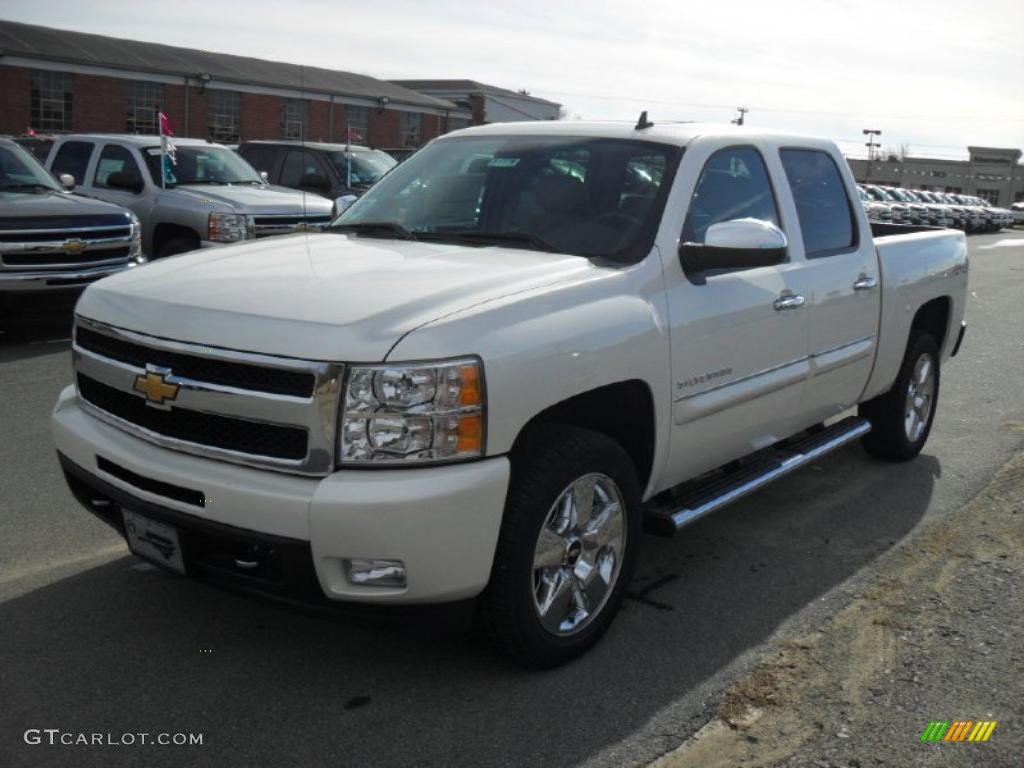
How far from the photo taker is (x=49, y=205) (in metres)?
9.62

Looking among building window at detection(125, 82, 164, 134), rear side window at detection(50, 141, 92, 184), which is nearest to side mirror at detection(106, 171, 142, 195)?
rear side window at detection(50, 141, 92, 184)

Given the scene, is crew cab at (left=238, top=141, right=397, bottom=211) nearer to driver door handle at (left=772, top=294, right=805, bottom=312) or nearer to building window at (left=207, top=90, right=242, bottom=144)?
driver door handle at (left=772, top=294, right=805, bottom=312)

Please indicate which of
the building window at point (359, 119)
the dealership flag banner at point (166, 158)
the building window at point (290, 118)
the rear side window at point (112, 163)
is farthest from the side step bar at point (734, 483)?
the building window at point (359, 119)

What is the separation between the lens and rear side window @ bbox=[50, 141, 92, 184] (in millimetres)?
12664

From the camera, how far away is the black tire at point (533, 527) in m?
3.24

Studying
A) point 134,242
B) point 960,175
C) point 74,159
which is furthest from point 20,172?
point 960,175

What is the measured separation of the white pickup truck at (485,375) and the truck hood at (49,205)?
5655mm

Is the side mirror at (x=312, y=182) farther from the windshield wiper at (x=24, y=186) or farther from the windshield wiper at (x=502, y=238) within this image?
the windshield wiper at (x=502, y=238)

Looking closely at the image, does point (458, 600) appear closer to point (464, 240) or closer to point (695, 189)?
point (464, 240)

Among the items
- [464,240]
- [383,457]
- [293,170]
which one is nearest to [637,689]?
[383,457]

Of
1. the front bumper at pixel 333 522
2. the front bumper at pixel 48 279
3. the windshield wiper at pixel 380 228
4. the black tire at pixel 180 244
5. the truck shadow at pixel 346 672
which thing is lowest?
the truck shadow at pixel 346 672

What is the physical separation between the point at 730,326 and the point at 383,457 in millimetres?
1734

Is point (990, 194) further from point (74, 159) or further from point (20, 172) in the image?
point (20, 172)

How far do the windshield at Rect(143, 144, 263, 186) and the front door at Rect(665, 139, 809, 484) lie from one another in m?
9.03
